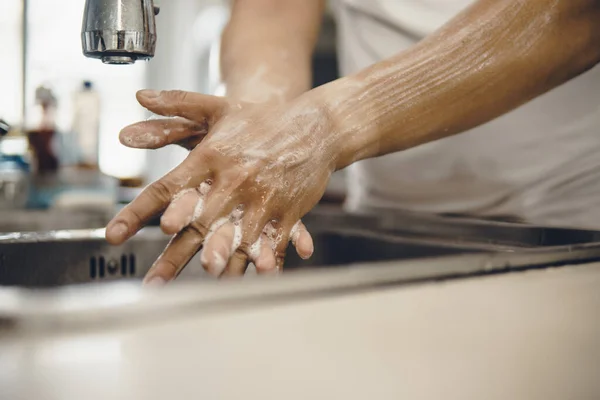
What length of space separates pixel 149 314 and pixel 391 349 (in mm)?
141

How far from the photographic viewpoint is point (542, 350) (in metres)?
0.44

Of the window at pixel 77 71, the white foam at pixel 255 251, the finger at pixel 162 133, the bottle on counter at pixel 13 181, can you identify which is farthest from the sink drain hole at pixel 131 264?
the window at pixel 77 71

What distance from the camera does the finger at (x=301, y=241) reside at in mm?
555

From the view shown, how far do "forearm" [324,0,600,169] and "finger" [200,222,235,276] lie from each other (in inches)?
6.2

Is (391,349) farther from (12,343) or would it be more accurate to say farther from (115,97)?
(115,97)

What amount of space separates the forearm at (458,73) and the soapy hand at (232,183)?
49 mm

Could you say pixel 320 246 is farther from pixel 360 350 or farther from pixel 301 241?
pixel 360 350

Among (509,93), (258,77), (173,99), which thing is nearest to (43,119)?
(258,77)

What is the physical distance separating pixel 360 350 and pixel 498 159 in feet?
2.24

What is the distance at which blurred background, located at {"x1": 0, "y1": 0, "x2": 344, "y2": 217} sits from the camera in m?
1.38

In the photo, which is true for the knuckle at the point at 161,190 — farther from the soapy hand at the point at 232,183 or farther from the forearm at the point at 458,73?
the forearm at the point at 458,73

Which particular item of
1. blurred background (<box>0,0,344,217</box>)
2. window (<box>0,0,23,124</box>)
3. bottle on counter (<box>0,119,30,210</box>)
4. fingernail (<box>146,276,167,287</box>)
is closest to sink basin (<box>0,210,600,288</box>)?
fingernail (<box>146,276,167,287</box>)

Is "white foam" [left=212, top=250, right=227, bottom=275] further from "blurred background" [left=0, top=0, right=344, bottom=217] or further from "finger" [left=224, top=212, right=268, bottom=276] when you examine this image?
"blurred background" [left=0, top=0, right=344, bottom=217]

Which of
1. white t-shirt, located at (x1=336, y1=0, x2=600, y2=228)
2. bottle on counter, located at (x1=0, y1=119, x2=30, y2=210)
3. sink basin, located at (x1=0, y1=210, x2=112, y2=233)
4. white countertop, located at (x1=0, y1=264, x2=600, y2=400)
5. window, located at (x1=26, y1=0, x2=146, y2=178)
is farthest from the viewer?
window, located at (x1=26, y1=0, x2=146, y2=178)
